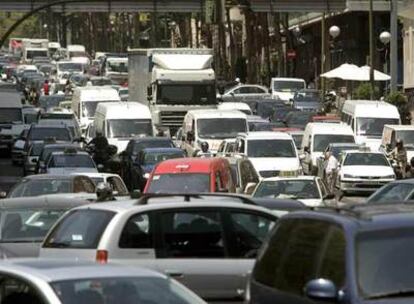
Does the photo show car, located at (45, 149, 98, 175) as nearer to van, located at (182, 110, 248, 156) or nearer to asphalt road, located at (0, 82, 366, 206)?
asphalt road, located at (0, 82, 366, 206)

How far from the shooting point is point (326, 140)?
138 ft

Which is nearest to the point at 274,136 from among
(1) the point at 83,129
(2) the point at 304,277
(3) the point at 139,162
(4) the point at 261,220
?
(3) the point at 139,162

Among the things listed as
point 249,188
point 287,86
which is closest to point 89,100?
point 287,86

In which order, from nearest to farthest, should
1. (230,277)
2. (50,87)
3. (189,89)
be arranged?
1. (230,277)
2. (189,89)
3. (50,87)

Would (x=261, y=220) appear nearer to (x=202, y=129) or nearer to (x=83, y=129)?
(x=202, y=129)

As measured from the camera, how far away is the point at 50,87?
9081 centimetres

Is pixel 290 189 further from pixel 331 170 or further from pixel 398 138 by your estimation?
pixel 398 138

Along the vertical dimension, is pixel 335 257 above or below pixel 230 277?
above

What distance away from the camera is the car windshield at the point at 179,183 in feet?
79.9

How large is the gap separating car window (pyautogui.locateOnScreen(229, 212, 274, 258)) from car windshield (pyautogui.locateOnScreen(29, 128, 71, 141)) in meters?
32.9

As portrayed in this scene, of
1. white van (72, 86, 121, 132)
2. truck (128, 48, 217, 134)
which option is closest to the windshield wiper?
truck (128, 48, 217, 134)

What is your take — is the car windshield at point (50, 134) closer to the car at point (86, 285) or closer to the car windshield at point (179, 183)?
the car windshield at point (179, 183)

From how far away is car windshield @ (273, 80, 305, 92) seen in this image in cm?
7362

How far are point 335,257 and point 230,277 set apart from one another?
3.61 m
